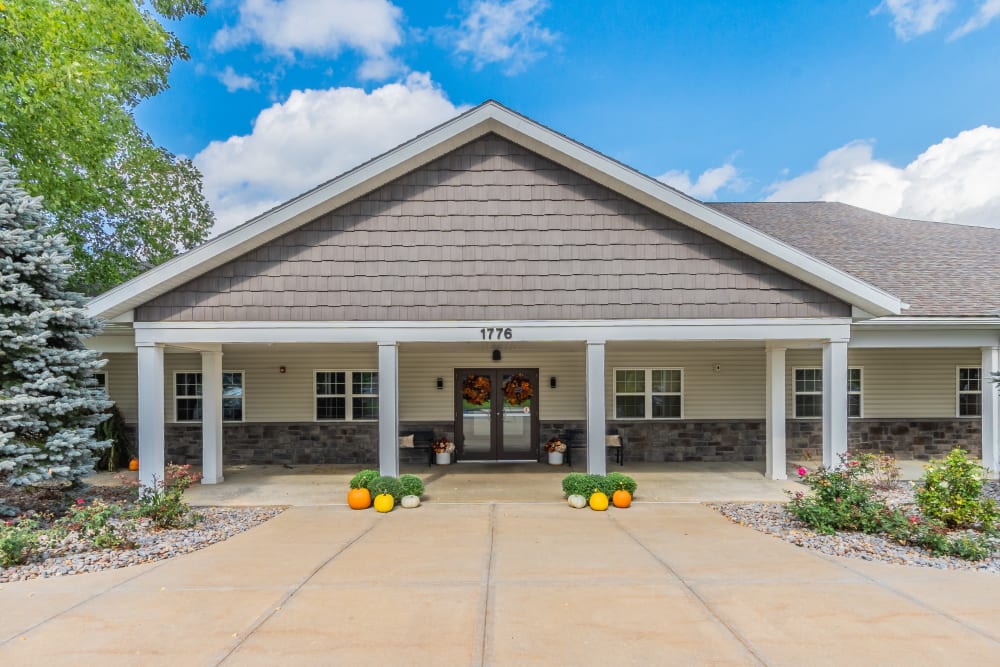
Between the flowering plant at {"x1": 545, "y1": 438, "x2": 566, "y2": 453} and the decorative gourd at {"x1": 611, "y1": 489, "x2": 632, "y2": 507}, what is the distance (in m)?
3.72

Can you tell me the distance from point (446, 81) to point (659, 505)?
18170 millimetres

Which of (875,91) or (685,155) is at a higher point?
(685,155)

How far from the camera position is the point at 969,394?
41.2 ft

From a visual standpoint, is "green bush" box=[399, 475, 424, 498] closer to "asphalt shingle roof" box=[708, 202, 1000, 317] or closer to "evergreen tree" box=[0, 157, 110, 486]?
"evergreen tree" box=[0, 157, 110, 486]

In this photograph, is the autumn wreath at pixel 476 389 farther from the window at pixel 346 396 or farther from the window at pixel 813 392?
the window at pixel 813 392

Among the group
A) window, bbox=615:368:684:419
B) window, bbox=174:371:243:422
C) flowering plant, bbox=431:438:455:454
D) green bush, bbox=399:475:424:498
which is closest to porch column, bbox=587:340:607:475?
green bush, bbox=399:475:424:498

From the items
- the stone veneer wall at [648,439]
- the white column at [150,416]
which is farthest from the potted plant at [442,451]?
the white column at [150,416]

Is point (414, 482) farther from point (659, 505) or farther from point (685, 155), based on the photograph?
point (685, 155)

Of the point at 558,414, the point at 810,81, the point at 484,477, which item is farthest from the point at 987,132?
the point at 484,477

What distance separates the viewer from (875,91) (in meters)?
14.4

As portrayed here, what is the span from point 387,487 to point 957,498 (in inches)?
275

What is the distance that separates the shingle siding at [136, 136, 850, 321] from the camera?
28.2 feet

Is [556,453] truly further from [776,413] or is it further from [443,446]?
[776,413]

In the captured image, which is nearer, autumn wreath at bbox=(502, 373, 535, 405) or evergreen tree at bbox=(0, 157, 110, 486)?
evergreen tree at bbox=(0, 157, 110, 486)
